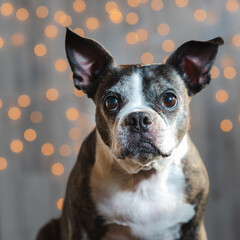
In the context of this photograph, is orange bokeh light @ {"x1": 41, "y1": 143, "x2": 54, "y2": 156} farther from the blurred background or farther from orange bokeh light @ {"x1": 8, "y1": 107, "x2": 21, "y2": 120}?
orange bokeh light @ {"x1": 8, "y1": 107, "x2": 21, "y2": 120}

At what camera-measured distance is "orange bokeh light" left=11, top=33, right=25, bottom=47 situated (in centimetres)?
298

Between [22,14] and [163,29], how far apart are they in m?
0.97

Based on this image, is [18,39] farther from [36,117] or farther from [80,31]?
[36,117]

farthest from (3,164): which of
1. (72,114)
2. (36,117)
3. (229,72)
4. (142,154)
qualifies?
(142,154)

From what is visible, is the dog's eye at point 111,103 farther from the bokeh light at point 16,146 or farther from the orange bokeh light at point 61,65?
the bokeh light at point 16,146

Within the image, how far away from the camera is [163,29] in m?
2.86

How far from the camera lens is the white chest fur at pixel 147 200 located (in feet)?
5.64

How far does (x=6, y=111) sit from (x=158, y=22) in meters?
1.20

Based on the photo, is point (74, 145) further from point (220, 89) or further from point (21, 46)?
point (220, 89)

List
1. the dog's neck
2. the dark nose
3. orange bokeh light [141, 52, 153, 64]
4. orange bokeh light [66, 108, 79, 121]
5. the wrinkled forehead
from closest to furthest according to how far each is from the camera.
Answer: the dark nose < the wrinkled forehead < the dog's neck < orange bokeh light [141, 52, 153, 64] < orange bokeh light [66, 108, 79, 121]

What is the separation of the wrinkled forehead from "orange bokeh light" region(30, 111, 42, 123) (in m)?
1.41

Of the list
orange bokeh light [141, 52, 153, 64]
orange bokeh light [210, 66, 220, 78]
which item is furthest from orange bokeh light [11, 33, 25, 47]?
orange bokeh light [210, 66, 220, 78]

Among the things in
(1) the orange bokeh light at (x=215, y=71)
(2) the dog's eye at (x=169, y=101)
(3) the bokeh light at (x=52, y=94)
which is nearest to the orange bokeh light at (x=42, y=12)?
(3) the bokeh light at (x=52, y=94)

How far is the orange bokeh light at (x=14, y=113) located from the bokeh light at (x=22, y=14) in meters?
0.62
